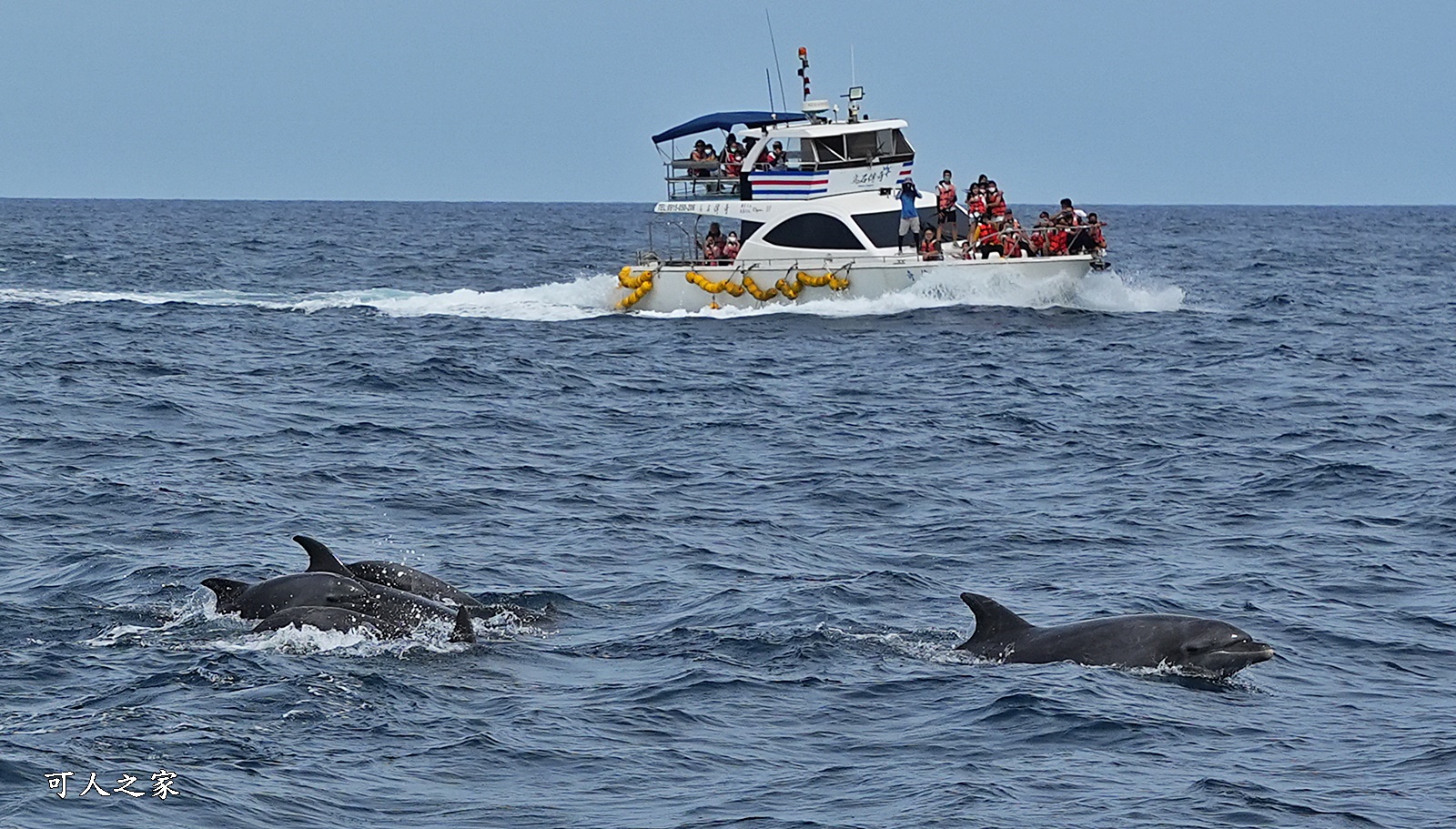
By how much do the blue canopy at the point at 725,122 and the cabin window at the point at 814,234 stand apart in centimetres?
318

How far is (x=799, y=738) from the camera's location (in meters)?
12.0

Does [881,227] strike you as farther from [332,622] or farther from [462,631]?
[332,622]

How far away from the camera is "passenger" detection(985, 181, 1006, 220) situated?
39.9 m

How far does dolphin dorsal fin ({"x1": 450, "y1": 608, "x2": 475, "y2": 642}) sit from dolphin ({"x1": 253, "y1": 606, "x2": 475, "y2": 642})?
0.02 m

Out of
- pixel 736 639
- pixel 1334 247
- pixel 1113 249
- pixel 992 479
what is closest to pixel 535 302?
pixel 992 479

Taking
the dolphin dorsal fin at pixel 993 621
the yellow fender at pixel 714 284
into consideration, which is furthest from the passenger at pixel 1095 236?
the dolphin dorsal fin at pixel 993 621

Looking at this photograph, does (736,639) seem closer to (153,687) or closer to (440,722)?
(440,722)

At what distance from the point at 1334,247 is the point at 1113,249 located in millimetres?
13141

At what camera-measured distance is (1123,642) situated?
543 inches

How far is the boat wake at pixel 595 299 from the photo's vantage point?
1580 inches

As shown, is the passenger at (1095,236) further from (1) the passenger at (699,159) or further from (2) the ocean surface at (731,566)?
(1) the passenger at (699,159)

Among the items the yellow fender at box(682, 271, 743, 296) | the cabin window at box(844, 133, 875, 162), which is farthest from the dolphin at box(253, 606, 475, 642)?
the cabin window at box(844, 133, 875, 162)

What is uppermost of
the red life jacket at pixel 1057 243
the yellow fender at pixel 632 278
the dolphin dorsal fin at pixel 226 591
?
the red life jacket at pixel 1057 243

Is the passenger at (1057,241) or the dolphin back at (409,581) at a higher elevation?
the passenger at (1057,241)
